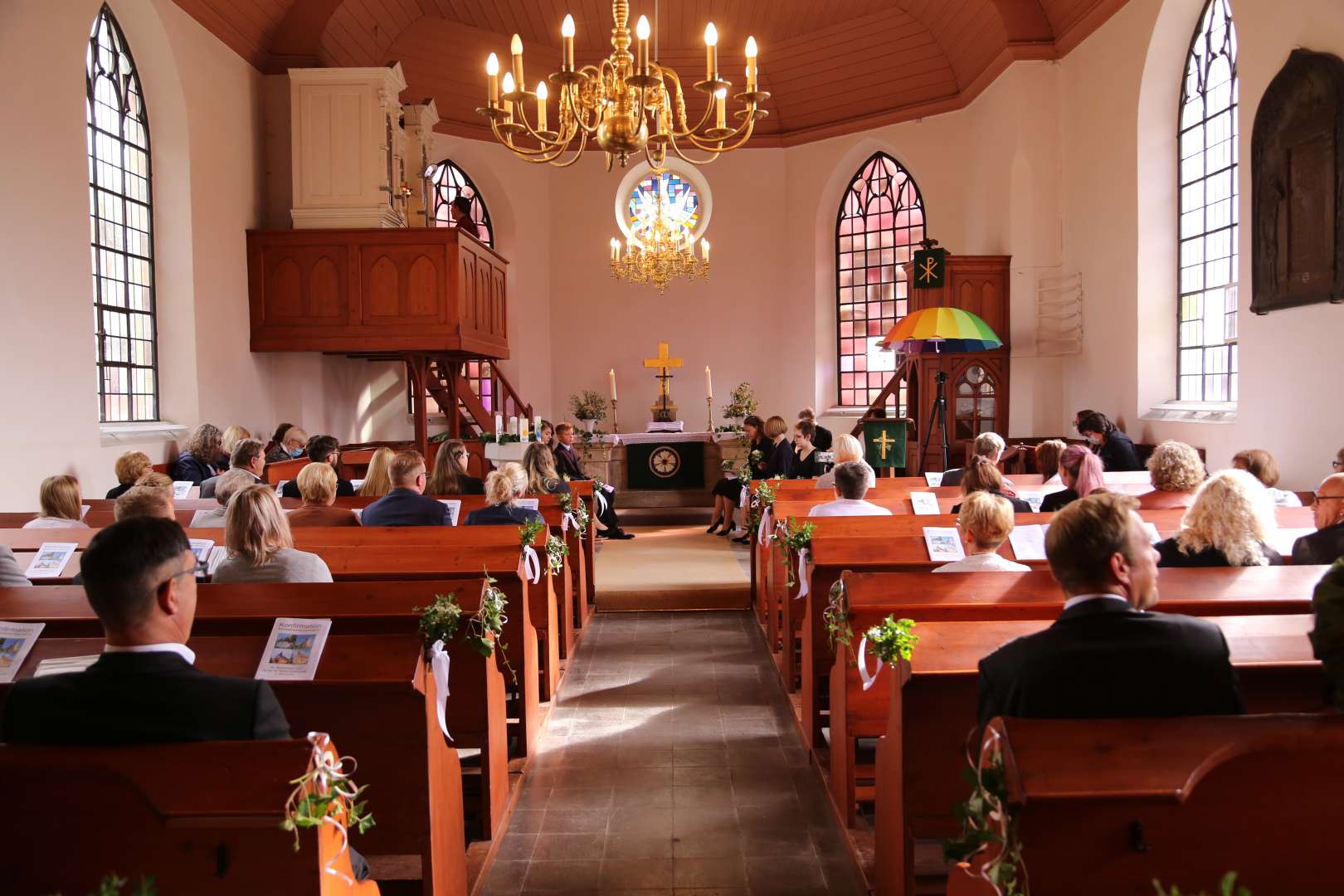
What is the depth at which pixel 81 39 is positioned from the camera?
7.77 metres

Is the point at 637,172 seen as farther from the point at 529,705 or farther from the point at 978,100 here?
the point at 529,705

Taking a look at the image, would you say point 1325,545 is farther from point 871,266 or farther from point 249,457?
point 871,266

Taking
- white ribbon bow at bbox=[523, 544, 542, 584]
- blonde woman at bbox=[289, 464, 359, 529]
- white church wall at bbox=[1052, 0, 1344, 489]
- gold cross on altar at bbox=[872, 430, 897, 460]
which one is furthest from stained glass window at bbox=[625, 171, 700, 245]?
white ribbon bow at bbox=[523, 544, 542, 584]

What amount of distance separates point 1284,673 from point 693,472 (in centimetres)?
1069

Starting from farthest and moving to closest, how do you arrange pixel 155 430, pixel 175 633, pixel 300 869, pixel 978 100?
pixel 978 100, pixel 155 430, pixel 175 633, pixel 300 869

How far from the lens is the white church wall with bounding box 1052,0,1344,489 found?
24.2 feet

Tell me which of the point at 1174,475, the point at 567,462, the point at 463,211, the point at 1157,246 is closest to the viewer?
the point at 1174,475

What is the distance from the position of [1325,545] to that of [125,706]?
4133 millimetres

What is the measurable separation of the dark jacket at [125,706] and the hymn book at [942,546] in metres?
3.21

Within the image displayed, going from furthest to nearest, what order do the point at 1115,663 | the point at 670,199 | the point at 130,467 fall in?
the point at 670,199
the point at 130,467
the point at 1115,663

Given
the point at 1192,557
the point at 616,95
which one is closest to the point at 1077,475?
the point at 1192,557

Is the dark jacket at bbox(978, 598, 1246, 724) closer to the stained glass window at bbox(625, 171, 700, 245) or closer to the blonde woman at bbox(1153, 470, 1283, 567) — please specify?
the blonde woman at bbox(1153, 470, 1283, 567)

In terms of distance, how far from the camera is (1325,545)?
4.07 metres

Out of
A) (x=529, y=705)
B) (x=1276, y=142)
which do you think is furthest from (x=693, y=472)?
(x=529, y=705)
